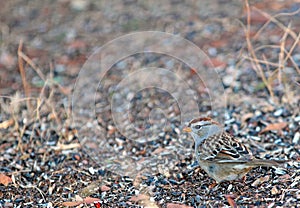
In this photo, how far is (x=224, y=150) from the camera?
4.93 m

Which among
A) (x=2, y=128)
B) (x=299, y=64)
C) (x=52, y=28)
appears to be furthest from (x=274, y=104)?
(x=52, y=28)

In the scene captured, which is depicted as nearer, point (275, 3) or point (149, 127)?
point (149, 127)

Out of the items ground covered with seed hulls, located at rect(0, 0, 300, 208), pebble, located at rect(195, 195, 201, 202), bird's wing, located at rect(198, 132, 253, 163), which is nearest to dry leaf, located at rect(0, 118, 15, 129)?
ground covered with seed hulls, located at rect(0, 0, 300, 208)

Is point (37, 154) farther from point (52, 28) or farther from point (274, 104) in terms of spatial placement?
point (52, 28)

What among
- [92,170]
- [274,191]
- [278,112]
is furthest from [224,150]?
[278,112]

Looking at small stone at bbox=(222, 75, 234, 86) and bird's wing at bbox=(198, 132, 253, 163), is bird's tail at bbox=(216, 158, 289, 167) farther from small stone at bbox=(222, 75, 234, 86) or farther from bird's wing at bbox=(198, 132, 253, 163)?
small stone at bbox=(222, 75, 234, 86)

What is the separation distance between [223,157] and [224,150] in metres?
0.06

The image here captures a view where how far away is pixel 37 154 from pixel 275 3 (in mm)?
3901

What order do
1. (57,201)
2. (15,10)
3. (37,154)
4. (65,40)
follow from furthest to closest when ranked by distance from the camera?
(15,10)
(65,40)
(37,154)
(57,201)

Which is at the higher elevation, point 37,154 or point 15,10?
point 15,10

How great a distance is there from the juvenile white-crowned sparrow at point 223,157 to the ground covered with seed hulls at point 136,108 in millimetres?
158

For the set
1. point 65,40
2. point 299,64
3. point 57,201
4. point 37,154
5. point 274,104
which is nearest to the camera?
point 57,201

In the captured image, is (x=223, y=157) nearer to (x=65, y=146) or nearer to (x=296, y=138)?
(x=296, y=138)

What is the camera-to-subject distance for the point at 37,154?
5863 mm
